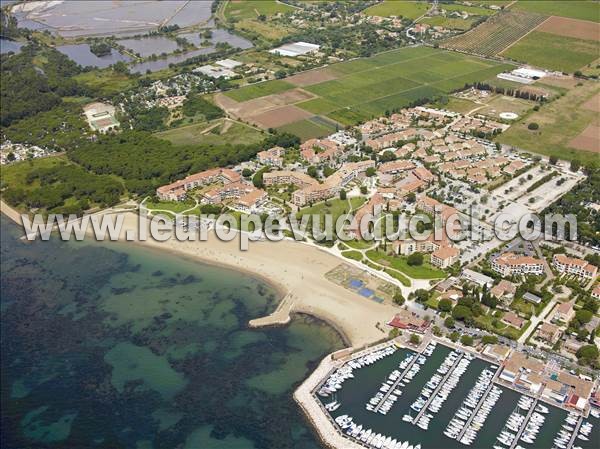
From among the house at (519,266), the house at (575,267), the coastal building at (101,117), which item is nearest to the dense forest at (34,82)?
the coastal building at (101,117)

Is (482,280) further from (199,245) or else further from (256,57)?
(256,57)

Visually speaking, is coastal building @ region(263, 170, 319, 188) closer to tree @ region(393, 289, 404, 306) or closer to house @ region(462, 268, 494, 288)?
house @ region(462, 268, 494, 288)

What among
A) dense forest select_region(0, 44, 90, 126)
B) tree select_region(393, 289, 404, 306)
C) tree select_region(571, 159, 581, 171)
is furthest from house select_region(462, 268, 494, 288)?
dense forest select_region(0, 44, 90, 126)

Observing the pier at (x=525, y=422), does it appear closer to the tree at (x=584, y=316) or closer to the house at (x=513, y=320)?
the house at (x=513, y=320)

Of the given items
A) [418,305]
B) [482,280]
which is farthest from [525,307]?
[418,305]

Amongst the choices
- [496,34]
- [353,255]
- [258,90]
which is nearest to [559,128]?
[353,255]

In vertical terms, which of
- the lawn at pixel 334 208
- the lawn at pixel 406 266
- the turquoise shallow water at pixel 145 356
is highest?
the lawn at pixel 334 208
